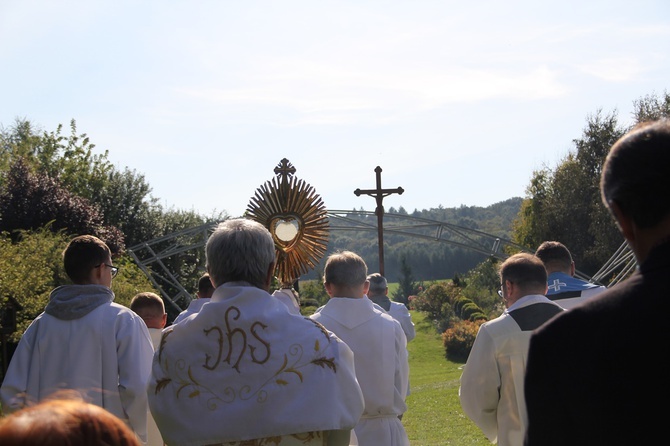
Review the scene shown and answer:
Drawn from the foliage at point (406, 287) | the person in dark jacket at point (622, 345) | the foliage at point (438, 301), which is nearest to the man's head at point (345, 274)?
the person in dark jacket at point (622, 345)

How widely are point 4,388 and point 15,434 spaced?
13.0ft

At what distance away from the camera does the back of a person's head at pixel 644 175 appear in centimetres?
217

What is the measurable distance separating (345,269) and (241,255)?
2184mm

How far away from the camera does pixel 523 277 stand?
17.3 ft

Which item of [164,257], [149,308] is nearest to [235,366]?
[149,308]

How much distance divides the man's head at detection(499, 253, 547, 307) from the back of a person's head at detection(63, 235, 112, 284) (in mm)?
2528

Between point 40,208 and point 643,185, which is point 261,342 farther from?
point 40,208

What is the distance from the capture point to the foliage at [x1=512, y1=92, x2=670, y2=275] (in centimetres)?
4322

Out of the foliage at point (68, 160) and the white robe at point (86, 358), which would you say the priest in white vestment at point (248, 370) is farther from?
the foliage at point (68, 160)

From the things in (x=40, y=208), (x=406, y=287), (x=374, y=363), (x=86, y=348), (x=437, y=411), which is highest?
(x=40, y=208)

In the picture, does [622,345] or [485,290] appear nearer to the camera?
[622,345]

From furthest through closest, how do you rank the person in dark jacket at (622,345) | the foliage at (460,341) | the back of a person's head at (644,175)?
the foliage at (460,341), the back of a person's head at (644,175), the person in dark jacket at (622,345)

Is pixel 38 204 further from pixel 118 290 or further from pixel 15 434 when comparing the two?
pixel 15 434

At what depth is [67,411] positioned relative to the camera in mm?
1608
